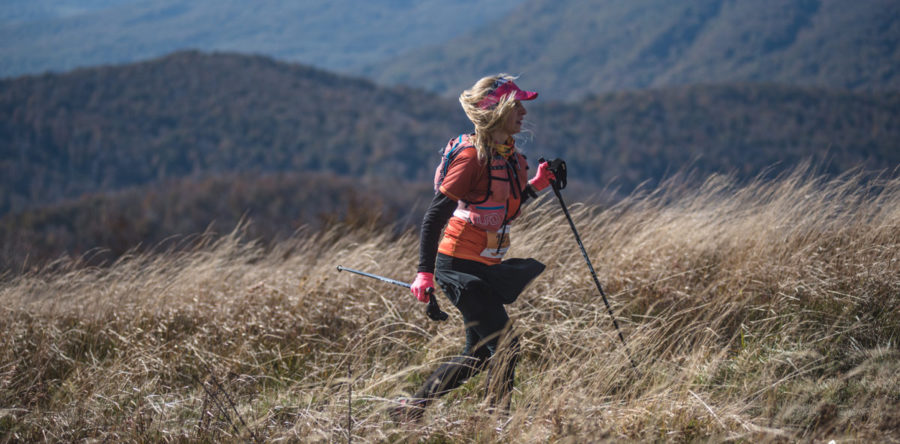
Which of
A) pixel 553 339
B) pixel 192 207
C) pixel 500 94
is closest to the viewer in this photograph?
pixel 500 94

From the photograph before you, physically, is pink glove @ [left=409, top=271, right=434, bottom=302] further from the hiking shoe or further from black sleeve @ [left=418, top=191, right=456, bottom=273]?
the hiking shoe

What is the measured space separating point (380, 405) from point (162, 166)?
285 ft

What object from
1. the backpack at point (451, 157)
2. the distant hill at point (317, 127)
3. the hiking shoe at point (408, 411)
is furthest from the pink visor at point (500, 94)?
the distant hill at point (317, 127)

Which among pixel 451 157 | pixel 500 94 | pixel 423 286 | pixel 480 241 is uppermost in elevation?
pixel 500 94

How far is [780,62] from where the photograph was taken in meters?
196

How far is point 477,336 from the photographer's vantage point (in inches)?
114

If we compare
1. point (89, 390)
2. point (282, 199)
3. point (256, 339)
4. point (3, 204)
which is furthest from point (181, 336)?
point (3, 204)

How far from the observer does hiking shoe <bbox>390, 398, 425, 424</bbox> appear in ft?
9.12

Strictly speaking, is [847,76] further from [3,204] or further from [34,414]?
[34,414]

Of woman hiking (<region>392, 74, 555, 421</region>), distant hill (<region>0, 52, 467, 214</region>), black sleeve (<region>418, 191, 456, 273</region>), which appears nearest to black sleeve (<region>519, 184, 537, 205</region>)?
woman hiking (<region>392, 74, 555, 421</region>)

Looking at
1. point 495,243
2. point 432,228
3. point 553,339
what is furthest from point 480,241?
point 553,339

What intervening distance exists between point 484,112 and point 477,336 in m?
1.02

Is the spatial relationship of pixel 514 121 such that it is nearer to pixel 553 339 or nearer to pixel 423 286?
pixel 423 286

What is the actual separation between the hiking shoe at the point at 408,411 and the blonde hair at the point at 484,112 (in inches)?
44.5
